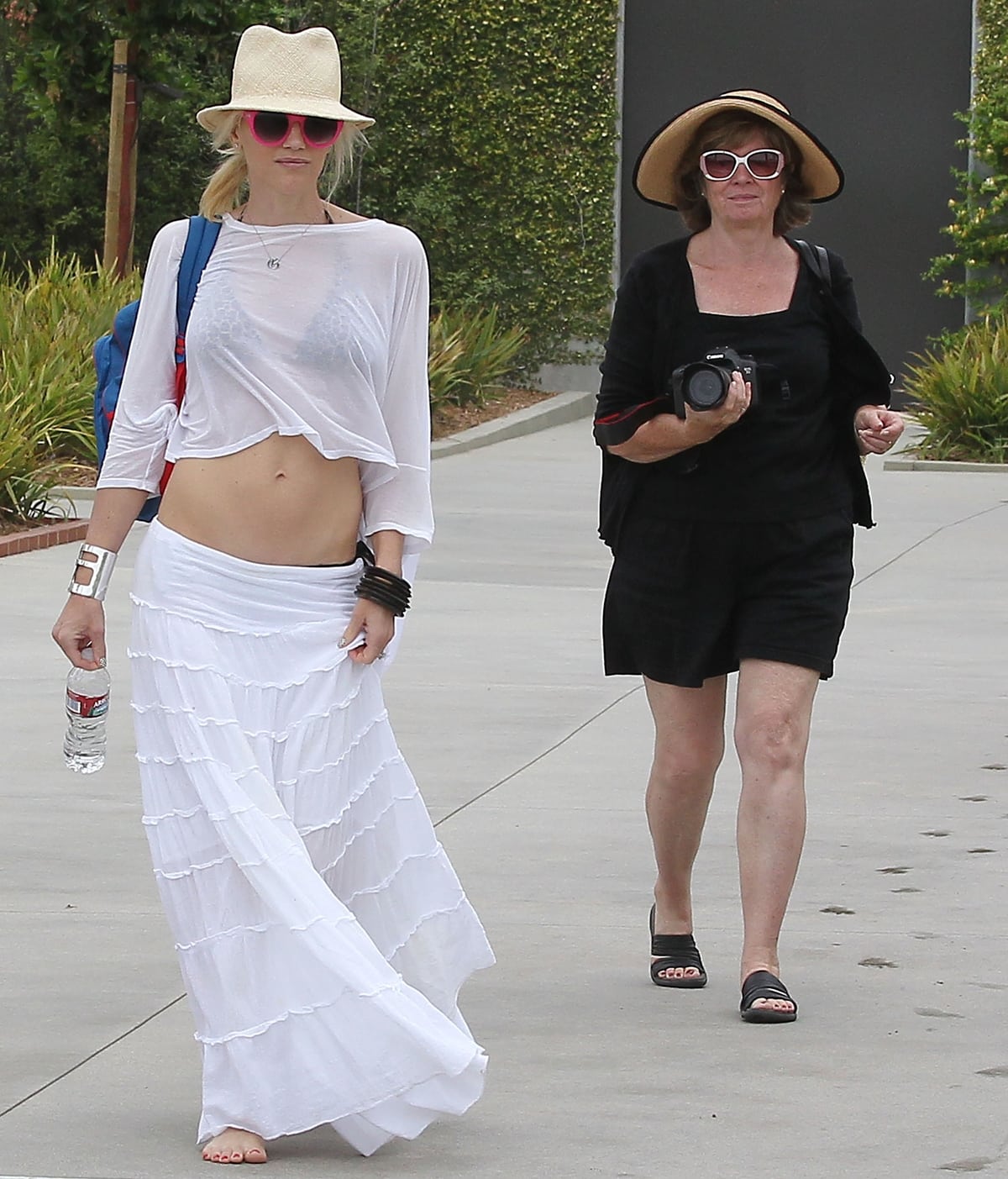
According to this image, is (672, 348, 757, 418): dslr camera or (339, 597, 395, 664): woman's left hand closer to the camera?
(339, 597, 395, 664): woman's left hand

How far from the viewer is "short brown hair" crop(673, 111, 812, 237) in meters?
5.05

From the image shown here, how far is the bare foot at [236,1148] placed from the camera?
4.01m

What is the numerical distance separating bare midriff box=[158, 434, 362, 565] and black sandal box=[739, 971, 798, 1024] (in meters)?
1.39

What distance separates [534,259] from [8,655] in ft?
47.4

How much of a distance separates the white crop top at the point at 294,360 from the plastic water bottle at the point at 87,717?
0.37m

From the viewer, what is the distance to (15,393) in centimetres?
1471

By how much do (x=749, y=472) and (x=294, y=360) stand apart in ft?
4.04

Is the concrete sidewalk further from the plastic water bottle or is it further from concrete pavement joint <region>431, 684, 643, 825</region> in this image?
the plastic water bottle

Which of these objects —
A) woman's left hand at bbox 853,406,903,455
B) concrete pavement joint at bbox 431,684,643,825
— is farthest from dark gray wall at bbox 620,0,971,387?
woman's left hand at bbox 853,406,903,455

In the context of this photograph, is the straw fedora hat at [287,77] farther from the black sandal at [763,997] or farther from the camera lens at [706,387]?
the black sandal at [763,997]

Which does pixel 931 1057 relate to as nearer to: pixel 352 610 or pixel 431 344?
pixel 352 610

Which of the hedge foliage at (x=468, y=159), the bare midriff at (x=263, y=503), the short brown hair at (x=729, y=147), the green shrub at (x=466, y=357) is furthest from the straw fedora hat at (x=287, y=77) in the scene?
the hedge foliage at (x=468, y=159)

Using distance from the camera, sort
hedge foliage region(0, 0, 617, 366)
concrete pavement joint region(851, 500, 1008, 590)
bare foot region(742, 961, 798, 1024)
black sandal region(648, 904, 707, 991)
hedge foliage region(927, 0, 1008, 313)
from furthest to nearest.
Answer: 1. hedge foliage region(0, 0, 617, 366)
2. hedge foliage region(927, 0, 1008, 313)
3. concrete pavement joint region(851, 500, 1008, 590)
4. black sandal region(648, 904, 707, 991)
5. bare foot region(742, 961, 798, 1024)

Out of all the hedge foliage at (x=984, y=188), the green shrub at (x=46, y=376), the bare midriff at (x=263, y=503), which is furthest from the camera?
the hedge foliage at (x=984, y=188)
